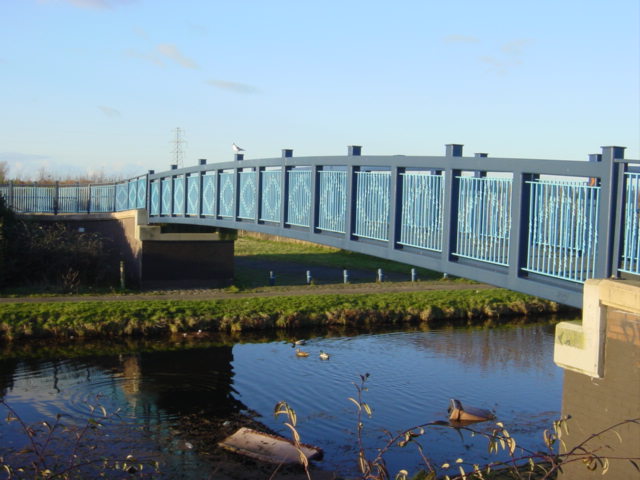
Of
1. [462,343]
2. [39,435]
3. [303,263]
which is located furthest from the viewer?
[303,263]

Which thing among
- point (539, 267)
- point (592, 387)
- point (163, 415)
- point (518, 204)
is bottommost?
point (163, 415)

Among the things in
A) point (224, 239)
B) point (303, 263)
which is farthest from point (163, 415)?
point (303, 263)

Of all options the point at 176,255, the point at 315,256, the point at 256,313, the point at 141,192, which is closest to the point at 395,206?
the point at 256,313

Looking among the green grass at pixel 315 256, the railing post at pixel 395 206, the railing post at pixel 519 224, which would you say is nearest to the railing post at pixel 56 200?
the green grass at pixel 315 256

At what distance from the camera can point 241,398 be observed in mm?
16094

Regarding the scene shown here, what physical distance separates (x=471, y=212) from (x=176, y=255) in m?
18.4

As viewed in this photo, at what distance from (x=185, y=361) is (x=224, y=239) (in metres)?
8.95

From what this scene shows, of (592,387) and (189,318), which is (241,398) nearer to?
(189,318)

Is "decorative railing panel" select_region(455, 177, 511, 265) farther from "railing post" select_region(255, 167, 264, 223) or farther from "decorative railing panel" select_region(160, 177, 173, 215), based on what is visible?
"decorative railing panel" select_region(160, 177, 173, 215)

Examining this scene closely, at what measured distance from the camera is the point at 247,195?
1867 cm

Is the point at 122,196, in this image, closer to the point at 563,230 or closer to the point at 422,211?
the point at 422,211

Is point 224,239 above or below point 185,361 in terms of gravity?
above

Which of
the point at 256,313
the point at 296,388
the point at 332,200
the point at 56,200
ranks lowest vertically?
the point at 296,388

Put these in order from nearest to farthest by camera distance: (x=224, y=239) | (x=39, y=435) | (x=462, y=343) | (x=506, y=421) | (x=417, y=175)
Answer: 1. (x=417, y=175)
2. (x=39, y=435)
3. (x=506, y=421)
4. (x=462, y=343)
5. (x=224, y=239)
